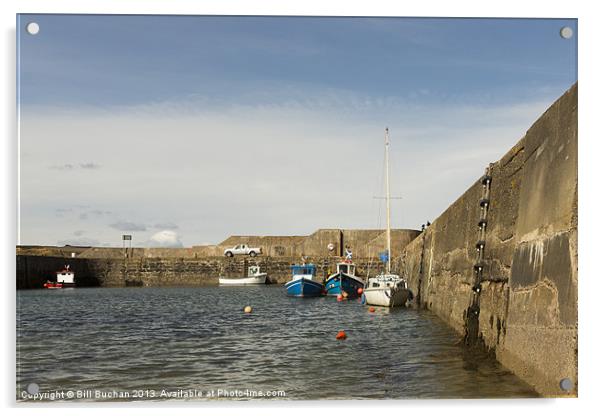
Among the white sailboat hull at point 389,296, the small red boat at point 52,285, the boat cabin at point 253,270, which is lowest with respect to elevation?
the small red boat at point 52,285

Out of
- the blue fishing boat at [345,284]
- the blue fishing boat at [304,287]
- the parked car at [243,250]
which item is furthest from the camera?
the parked car at [243,250]

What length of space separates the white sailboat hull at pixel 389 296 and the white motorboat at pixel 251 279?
28295mm

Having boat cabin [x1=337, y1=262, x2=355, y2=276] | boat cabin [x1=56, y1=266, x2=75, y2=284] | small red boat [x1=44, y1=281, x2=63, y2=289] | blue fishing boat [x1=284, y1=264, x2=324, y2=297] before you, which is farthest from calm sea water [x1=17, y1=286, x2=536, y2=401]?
boat cabin [x1=56, y1=266, x2=75, y2=284]

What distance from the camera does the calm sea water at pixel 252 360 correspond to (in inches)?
328

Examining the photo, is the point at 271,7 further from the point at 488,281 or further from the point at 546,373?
the point at 488,281

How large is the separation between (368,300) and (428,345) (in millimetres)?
14668

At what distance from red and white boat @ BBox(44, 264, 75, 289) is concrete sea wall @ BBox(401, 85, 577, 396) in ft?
129

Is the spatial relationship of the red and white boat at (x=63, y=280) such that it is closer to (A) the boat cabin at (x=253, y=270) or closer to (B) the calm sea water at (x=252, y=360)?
(A) the boat cabin at (x=253, y=270)

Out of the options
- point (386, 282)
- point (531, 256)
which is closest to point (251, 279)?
point (386, 282)

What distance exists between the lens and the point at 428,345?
1450 centimetres

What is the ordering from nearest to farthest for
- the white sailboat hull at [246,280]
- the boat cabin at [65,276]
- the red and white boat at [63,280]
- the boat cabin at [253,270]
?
the red and white boat at [63,280] → the boat cabin at [65,276] → the white sailboat hull at [246,280] → the boat cabin at [253,270]

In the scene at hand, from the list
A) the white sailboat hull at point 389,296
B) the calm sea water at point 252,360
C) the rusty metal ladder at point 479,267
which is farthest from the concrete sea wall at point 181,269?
the rusty metal ladder at point 479,267

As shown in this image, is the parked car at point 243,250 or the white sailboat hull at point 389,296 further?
the parked car at point 243,250

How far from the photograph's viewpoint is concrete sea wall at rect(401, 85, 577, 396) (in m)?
7.36
